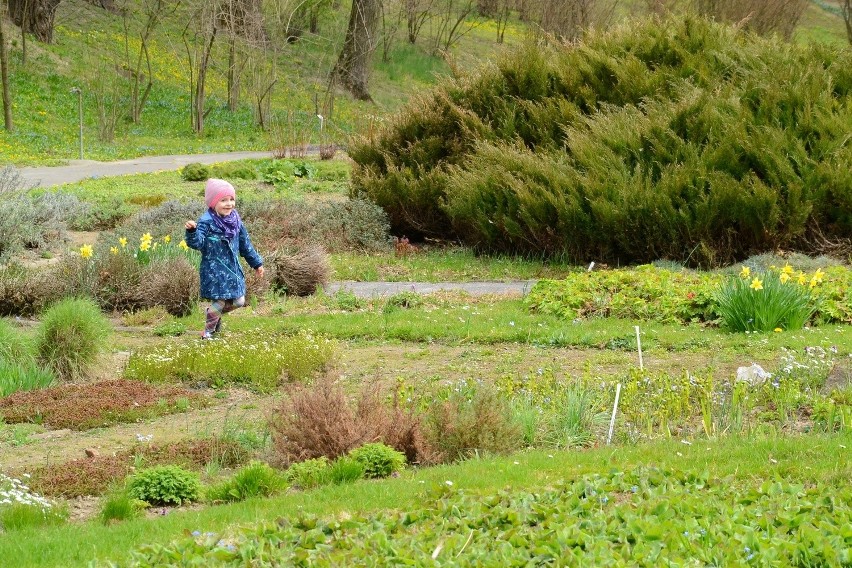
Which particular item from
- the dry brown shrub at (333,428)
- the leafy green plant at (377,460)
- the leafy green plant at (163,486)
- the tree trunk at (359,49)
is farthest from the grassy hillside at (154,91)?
the leafy green plant at (163,486)

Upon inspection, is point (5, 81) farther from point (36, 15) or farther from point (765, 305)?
point (765, 305)

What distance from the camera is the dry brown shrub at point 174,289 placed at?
1207 centimetres

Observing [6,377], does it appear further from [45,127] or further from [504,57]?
[45,127]

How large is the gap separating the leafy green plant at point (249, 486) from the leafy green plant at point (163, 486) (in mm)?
106

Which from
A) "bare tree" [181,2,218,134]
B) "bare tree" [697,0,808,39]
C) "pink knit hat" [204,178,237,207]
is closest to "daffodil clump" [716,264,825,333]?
"pink knit hat" [204,178,237,207]

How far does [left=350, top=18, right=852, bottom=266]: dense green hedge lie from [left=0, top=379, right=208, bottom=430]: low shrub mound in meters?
7.75

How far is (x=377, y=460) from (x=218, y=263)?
15.5ft

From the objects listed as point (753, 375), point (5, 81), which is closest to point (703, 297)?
point (753, 375)

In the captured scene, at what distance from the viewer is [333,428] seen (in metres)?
6.20

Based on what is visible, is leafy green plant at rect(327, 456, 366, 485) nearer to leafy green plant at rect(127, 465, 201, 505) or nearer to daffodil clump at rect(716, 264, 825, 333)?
leafy green plant at rect(127, 465, 201, 505)

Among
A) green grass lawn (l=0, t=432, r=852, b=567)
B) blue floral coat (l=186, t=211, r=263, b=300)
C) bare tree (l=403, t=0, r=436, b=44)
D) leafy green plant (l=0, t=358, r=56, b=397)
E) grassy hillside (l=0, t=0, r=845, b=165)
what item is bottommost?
grassy hillside (l=0, t=0, r=845, b=165)

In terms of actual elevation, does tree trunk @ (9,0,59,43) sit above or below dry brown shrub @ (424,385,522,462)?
below

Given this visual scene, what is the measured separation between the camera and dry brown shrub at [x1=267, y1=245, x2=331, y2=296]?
43.0 ft

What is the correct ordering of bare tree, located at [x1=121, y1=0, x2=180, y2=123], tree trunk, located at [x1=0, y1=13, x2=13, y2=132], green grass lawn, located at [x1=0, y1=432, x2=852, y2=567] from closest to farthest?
1. green grass lawn, located at [x1=0, y1=432, x2=852, y2=567]
2. tree trunk, located at [x1=0, y1=13, x2=13, y2=132]
3. bare tree, located at [x1=121, y1=0, x2=180, y2=123]
